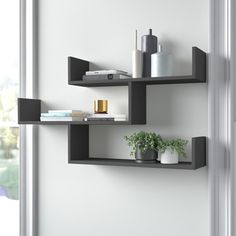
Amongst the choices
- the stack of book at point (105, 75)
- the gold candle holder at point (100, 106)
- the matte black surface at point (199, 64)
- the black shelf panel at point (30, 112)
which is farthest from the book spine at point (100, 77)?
the matte black surface at point (199, 64)

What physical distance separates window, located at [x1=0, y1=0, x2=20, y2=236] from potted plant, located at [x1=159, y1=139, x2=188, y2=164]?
926 millimetres

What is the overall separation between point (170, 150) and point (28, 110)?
803 mm

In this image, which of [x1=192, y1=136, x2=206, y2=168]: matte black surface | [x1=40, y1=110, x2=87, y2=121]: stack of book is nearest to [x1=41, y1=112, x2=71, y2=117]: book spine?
[x1=40, y1=110, x2=87, y2=121]: stack of book

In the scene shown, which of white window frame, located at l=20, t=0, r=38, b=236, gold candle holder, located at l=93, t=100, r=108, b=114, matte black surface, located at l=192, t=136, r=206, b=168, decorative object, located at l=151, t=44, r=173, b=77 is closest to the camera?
matte black surface, located at l=192, t=136, r=206, b=168

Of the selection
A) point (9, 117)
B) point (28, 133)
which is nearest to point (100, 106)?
point (28, 133)

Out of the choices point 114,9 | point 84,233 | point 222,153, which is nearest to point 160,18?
point 114,9

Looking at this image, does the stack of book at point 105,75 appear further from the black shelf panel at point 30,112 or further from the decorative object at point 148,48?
the black shelf panel at point 30,112

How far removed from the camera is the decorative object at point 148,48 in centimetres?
188

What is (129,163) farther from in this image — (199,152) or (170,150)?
(199,152)

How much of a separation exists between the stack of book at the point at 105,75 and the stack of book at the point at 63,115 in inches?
7.1

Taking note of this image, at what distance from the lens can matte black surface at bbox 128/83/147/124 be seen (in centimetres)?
184

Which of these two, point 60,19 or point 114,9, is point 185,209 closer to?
point 114,9

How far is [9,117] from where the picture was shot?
2373mm

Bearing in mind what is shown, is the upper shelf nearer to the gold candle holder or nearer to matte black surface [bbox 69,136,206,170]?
the gold candle holder
